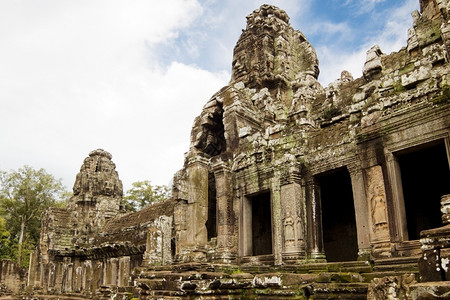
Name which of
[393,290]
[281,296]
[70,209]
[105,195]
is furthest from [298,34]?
[70,209]

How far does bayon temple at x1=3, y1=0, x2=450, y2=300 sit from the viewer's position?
7.37 metres

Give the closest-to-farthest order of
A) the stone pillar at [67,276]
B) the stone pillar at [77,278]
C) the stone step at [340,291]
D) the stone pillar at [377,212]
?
the stone step at [340,291] < the stone pillar at [377,212] < the stone pillar at [77,278] < the stone pillar at [67,276]

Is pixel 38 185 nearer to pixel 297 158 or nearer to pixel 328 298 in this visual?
pixel 297 158

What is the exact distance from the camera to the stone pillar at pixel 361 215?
27.1ft

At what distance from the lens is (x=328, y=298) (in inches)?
253

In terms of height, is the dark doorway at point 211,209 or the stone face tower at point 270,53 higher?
the stone face tower at point 270,53

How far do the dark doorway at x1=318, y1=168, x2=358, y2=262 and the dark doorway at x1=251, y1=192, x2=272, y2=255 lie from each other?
195cm

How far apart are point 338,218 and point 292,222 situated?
164 inches

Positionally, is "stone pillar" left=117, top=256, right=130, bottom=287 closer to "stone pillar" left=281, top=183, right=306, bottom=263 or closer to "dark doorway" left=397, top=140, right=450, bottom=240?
"stone pillar" left=281, top=183, right=306, bottom=263

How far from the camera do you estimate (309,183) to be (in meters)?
9.92

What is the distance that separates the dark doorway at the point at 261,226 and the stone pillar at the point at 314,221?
13.0 feet

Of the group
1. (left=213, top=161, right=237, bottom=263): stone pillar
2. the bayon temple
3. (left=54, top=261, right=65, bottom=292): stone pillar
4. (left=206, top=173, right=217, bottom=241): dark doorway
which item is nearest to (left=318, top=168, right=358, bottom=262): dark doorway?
the bayon temple

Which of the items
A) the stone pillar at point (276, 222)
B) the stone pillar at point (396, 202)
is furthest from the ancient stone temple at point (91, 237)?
the stone pillar at point (396, 202)

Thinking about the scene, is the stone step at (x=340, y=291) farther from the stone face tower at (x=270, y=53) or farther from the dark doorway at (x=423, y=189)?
the stone face tower at (x=270, y=53)
